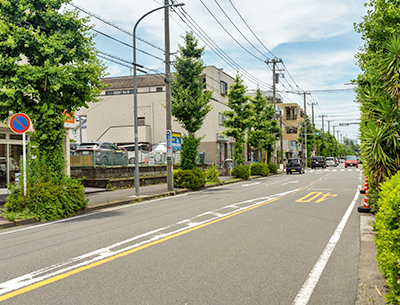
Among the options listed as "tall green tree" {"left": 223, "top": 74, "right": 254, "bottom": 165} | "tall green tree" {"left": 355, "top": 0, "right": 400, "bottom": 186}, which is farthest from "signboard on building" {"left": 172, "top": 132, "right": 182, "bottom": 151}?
"tall green tree" {"left": 223, "top": 74, "right": 254, "bottom": 165}

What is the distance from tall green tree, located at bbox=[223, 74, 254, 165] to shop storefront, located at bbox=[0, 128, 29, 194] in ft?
Result: 67.2

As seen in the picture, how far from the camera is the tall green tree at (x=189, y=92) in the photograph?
23984 mm

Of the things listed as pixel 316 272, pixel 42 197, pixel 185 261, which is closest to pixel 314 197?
pixel 42 197

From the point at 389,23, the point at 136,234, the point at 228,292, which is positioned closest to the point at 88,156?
the point at 136,234

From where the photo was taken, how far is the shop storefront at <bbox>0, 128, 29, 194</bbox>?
58.5 feet

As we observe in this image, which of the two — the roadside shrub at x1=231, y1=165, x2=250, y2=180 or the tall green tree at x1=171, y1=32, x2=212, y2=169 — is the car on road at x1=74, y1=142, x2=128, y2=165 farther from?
the roadside shrub at x1=231, y1=165, x2=250, y2=180

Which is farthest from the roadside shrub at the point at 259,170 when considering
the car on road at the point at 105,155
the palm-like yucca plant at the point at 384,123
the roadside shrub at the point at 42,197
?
the palm-like yucca plant at the point at 384,123

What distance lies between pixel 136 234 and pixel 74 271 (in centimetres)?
286

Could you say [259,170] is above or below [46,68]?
below

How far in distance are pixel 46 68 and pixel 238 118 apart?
996 inches

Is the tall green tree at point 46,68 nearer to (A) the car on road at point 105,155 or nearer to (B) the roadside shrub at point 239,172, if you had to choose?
(A) the car on road at point 105,155

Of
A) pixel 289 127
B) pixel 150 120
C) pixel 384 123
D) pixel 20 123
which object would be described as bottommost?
pixel 384 123

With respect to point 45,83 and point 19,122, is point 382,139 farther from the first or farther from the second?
point 19,122

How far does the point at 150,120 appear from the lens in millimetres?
46344
